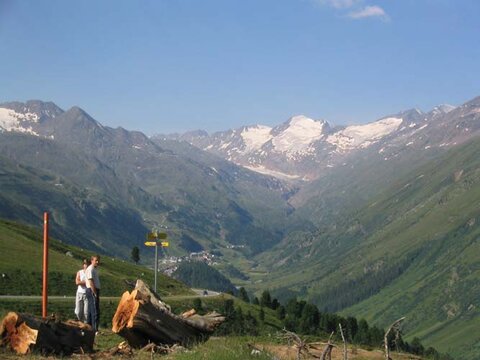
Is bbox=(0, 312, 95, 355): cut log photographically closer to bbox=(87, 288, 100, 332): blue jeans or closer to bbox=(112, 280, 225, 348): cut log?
bbox=(112, 280, 225, 348): cut log

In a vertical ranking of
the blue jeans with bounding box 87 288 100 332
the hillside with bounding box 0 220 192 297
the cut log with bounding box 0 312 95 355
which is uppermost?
the hillside with bounding box 0 220 192 297

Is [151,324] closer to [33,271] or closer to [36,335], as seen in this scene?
[36,335]

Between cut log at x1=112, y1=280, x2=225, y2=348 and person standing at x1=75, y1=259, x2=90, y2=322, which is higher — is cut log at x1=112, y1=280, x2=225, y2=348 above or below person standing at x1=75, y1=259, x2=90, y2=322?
below

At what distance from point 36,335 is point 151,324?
441 centimetres

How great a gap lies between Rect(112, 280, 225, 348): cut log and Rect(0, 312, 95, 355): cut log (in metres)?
1.89

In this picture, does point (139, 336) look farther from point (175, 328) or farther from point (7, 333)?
point (7, 333)

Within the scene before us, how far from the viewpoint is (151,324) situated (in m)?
26.0

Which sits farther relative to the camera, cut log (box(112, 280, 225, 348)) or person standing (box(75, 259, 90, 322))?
person standing (box(75, 259, 90, 322))

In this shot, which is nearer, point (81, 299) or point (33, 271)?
point (81, 299)

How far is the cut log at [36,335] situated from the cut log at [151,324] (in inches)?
74.5

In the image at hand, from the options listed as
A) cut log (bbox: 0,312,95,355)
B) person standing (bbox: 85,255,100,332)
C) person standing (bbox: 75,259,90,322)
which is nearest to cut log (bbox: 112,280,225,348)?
cut log (bbox: 0,312,95,355)

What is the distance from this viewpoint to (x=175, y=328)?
88.3ft

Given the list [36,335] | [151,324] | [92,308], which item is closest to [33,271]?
[92,308]

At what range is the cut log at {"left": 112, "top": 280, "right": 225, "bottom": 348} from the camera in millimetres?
25688
